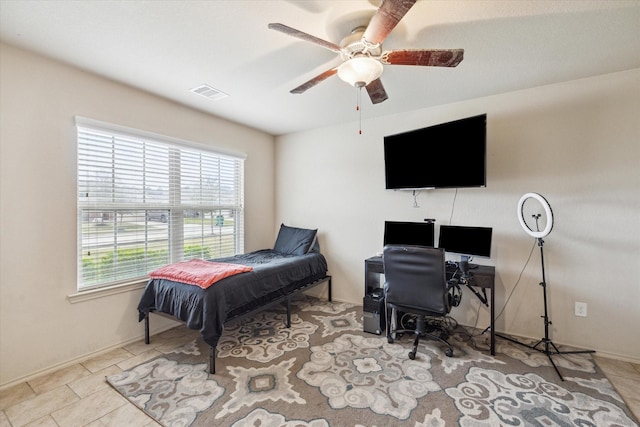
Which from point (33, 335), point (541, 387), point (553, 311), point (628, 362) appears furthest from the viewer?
point (553, 311)

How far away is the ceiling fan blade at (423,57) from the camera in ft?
5.42

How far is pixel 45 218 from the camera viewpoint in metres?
2.22

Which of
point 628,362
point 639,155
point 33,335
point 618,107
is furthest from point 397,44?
point 33,335

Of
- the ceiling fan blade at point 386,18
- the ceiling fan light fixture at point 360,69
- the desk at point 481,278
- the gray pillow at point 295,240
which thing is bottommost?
the desk at point 481,278

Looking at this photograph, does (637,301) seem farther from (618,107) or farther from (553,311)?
(618,107)

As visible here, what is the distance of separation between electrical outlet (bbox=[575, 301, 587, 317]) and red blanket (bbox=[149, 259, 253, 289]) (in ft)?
10.2

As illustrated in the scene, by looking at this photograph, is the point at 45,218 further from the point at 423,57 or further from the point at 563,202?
the point at 563,202

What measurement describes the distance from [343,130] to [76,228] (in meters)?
3.11

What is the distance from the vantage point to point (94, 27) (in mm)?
1846

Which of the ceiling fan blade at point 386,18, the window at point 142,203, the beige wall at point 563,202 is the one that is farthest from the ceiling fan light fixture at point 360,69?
the window at point 142,203

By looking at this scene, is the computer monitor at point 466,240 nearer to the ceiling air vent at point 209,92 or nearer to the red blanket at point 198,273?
the red blanket at point 198,273

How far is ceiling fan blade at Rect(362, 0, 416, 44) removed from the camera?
1.30 m

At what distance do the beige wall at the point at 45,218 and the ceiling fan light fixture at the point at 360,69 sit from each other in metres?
2.24

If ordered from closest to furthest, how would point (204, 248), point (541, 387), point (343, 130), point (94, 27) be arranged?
point (94, 27) < point (541, 387) < point (204, 248) < point (343, 130)
